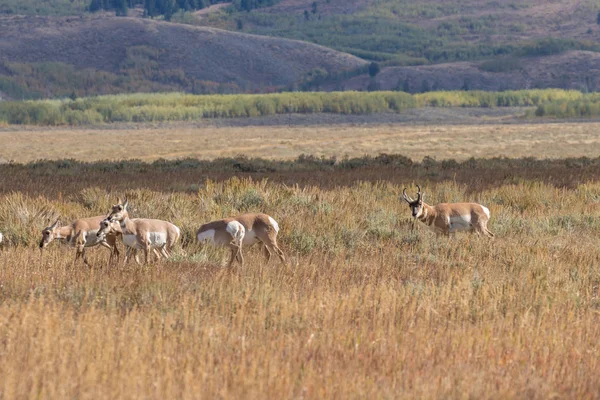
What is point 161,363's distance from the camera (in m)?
7.83

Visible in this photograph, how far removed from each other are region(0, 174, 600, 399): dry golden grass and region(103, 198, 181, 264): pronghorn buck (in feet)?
1.01

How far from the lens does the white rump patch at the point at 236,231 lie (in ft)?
43.3

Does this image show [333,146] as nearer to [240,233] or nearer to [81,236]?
[240,233]

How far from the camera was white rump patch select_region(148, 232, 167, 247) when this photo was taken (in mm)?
12977

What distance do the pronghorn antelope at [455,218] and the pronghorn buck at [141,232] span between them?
462 cm

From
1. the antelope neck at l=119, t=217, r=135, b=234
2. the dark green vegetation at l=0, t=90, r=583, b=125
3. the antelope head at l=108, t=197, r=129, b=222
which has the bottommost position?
the dark green vegetation at l=0, t=90, r=583, b=125

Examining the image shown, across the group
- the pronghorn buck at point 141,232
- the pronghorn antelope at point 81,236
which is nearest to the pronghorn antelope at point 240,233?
the pronghorn buck at point 141,232

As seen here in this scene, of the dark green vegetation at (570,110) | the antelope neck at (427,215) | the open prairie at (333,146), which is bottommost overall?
the dark green vegetation at (570,110)

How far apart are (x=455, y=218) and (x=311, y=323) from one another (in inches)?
308

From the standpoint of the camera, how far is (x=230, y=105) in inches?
5620

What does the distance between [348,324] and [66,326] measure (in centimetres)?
245

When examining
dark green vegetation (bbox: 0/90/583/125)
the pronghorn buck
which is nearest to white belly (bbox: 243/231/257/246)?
the pronghorn buck

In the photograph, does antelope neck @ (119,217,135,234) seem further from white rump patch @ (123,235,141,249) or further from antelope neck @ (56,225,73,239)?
antelope neck @ (56,225,73,239)

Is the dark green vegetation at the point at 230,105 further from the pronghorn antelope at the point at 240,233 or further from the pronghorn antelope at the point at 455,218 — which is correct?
the pronghorn antelope at the point at 240,233
